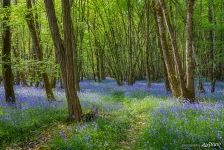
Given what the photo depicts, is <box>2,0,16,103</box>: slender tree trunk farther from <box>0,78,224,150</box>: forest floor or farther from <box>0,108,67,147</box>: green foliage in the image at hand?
<box>0,108,67,147</box>: green foliage

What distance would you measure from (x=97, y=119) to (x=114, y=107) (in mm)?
3872

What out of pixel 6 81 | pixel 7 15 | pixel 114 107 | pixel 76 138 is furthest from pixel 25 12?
pixel 76 138

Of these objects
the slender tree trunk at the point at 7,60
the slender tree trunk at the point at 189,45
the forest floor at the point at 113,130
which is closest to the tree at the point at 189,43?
the slender tree trunk at the point at 189,45

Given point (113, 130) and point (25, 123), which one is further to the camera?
point (25, 123)

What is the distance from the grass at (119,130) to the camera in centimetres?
853

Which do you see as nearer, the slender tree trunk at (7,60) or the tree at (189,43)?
the tree at (189,43)

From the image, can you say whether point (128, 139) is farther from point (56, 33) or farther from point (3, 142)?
point (56, 33)

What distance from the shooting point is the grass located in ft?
28.0

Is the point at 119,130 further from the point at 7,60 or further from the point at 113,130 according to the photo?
the point at 7,60

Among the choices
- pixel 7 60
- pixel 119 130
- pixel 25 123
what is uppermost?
pixel 7 60

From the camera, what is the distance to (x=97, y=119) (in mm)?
12258

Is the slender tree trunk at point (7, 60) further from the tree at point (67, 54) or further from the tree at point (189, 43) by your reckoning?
the tree at point (189, 43)

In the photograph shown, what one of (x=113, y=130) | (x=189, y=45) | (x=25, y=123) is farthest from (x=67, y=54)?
(x=189, y=45)

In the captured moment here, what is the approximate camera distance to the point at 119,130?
36.9 feet
